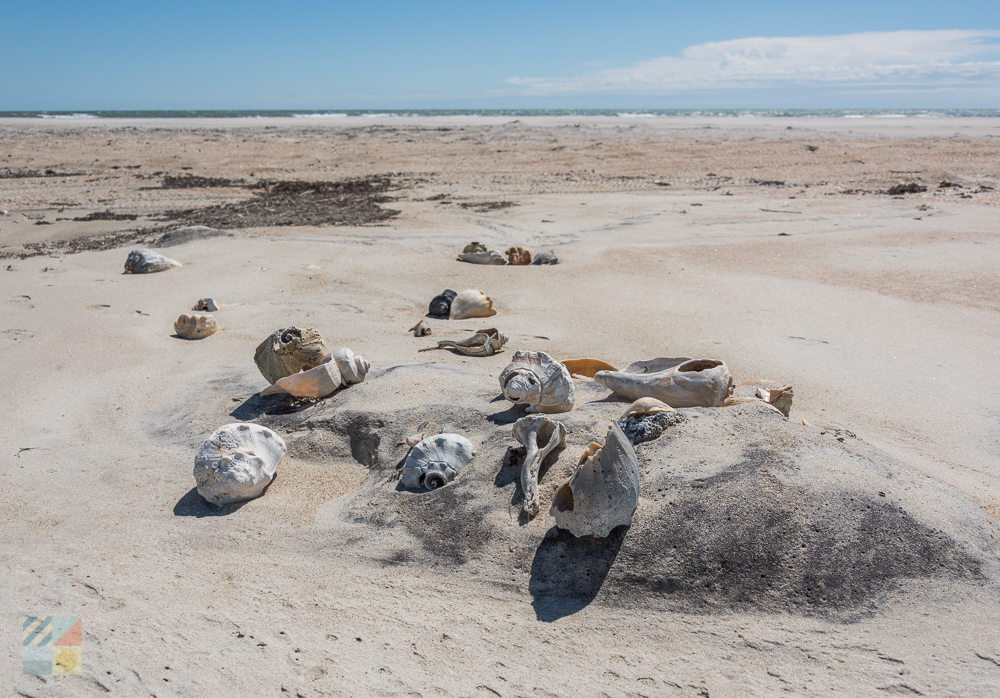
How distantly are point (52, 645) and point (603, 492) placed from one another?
184cm

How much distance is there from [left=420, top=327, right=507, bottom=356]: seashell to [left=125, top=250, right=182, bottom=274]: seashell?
3.78 meters

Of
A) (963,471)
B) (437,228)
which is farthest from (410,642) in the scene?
(437,228)

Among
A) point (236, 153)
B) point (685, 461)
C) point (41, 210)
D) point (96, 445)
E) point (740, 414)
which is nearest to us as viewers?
point (685, 461)

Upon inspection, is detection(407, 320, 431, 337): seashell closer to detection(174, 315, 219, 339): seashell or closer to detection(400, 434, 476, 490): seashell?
detection(174, 315, 219, 339): seashell

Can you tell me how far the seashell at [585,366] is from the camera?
3.87 m

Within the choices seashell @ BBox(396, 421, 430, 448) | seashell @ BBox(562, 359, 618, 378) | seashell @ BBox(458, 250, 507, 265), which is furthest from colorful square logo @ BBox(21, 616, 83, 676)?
seashell @ BBox(458, 250, 507, 265)

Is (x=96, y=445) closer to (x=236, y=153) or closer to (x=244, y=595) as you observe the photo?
(x=244, y=595)

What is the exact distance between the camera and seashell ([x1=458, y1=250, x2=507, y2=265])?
23.6 feet

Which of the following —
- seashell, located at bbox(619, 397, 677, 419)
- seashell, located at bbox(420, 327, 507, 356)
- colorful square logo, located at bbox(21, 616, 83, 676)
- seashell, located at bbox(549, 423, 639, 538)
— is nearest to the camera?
colorful square logo, located at bbox(21, 616, 83, 676)

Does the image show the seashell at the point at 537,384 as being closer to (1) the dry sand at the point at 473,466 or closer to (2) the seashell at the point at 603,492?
(1) the dry sand at the point at 473,466

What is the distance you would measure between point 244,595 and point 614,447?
4.64ft

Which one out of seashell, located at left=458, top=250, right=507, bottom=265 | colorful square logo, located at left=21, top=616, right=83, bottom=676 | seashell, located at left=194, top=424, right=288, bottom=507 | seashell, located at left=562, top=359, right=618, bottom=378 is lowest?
colorful square logo, located at left=21, top=616, right=83, bottom=676

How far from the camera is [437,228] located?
29.9 feet

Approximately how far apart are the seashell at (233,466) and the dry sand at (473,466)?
99mm
